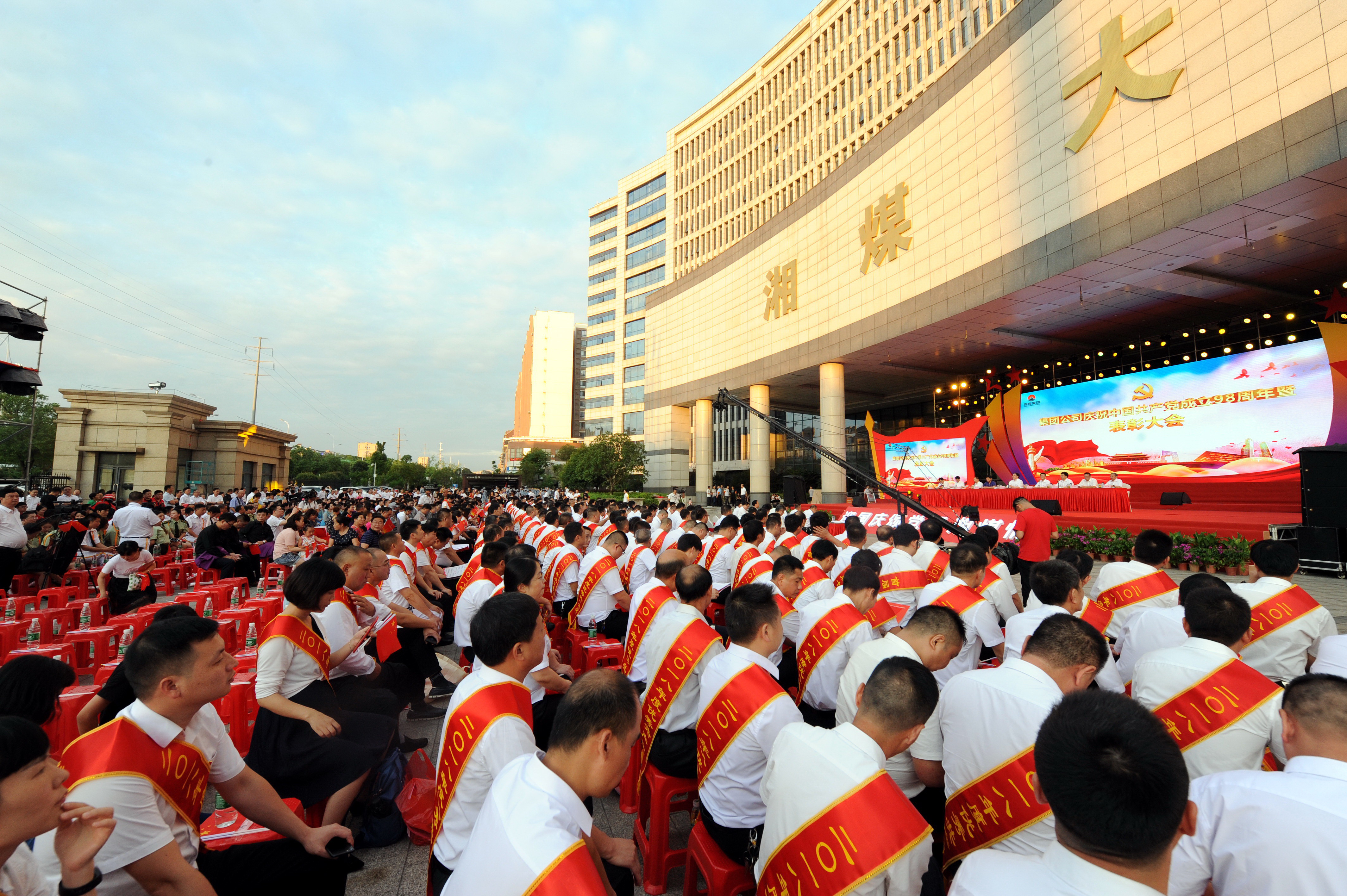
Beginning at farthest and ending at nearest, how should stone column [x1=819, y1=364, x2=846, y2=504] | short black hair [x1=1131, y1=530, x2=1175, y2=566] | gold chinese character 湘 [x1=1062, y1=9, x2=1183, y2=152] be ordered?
stone column [x1=819, y1=364, x2=846, y2=504]
gold chinese character 湘 [x1=1062, y1=9, x2=1183, y2=152]
short black hair [x1=1131, y1=530, x2=1175, y2=566]

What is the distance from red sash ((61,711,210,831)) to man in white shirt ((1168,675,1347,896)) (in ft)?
8.91

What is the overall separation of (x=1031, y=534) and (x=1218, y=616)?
4802mm

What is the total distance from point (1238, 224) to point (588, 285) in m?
42.6

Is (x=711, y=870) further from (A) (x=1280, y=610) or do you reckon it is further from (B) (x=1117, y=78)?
(B) (x=1117, y=78)

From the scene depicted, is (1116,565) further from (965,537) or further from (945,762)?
(945,762)

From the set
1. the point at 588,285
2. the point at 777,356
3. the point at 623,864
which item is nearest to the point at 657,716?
the point at 623,864

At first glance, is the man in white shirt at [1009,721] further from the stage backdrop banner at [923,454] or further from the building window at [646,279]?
the building window at [646,279]

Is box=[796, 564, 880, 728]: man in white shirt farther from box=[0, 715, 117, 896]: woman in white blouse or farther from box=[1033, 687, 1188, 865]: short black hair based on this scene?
box=[0, 715, 117, 896]: woman in white blouse

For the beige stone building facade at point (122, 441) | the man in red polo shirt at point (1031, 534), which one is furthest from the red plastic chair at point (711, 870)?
the beige stone building facade at point (122, 441)

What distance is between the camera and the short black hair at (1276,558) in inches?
134

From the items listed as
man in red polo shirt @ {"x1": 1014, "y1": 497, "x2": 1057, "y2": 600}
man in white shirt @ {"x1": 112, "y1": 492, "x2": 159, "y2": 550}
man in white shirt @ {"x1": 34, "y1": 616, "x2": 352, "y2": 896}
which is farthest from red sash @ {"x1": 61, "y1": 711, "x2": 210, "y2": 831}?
man in white shirt @ {"x1": 112, "y1": 492, "x2": 159, "y2": 550}

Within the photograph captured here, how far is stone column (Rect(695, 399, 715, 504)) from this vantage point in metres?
28.7

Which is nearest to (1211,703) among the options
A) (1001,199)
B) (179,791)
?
(179,791)

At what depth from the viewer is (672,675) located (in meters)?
2.92
